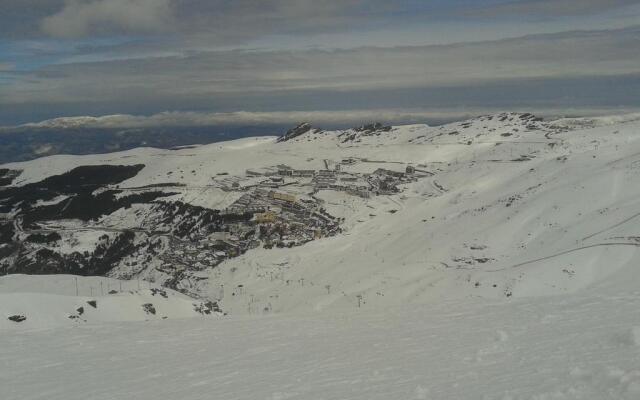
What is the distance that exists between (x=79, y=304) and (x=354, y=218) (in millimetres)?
52399

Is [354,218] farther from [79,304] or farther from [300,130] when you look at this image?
[300,130]

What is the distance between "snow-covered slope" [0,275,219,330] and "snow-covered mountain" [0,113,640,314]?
37.6 feet

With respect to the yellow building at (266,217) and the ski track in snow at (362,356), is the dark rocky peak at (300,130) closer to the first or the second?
the yellow building at (266,217)

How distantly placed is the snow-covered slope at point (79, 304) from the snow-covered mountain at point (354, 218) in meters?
11.5

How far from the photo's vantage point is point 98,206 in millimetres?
103375

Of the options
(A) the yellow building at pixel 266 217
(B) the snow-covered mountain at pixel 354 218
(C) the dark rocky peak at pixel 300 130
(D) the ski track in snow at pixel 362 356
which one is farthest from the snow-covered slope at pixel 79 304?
(C) the dark rocky peak at pixel 300 130

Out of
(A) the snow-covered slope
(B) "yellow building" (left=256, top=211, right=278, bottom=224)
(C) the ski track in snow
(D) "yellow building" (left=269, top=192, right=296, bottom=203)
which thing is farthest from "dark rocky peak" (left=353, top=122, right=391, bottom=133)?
(C) the ski track in snow

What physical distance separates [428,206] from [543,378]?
70101 millimetres

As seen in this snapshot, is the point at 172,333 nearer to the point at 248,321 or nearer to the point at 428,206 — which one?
the point at 248,321

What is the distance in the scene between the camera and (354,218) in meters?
80.2

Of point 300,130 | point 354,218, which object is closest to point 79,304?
point 354,218

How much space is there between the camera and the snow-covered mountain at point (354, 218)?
41.8 metres

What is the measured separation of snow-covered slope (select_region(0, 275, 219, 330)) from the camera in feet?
93.1

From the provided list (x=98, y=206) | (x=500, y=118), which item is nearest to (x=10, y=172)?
(x=98, y=206)
